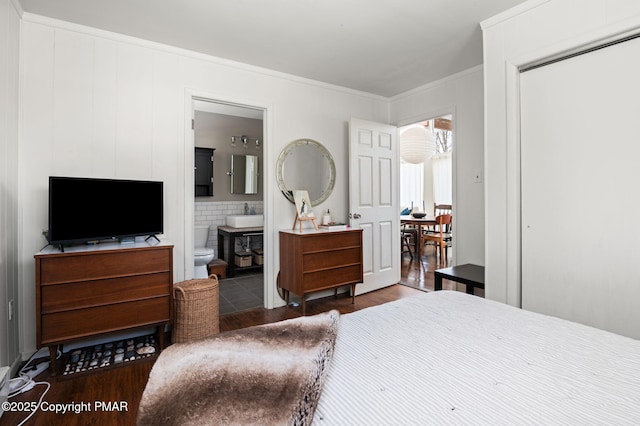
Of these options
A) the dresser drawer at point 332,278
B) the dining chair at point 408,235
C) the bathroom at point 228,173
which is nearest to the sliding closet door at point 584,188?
the dresser drawer at point 332,278

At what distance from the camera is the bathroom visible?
512cm

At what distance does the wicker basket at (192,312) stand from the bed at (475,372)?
1.51 metres

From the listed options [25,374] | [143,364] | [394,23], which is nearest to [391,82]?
[394,23]

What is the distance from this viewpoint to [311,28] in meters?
2.63

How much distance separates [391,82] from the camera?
385cm

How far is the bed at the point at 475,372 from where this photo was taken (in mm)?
802

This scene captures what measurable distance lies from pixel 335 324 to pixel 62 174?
8.05 ft

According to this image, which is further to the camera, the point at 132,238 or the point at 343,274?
the point at 343,274

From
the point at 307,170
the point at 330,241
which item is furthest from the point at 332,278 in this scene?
the point at 307,170

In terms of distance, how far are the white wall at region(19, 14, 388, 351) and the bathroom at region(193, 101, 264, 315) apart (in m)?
1.72

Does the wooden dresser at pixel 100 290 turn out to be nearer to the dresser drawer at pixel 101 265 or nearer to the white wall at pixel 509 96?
the dresser drawer at pixel 101 265

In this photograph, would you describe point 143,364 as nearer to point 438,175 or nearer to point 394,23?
point 394,23
